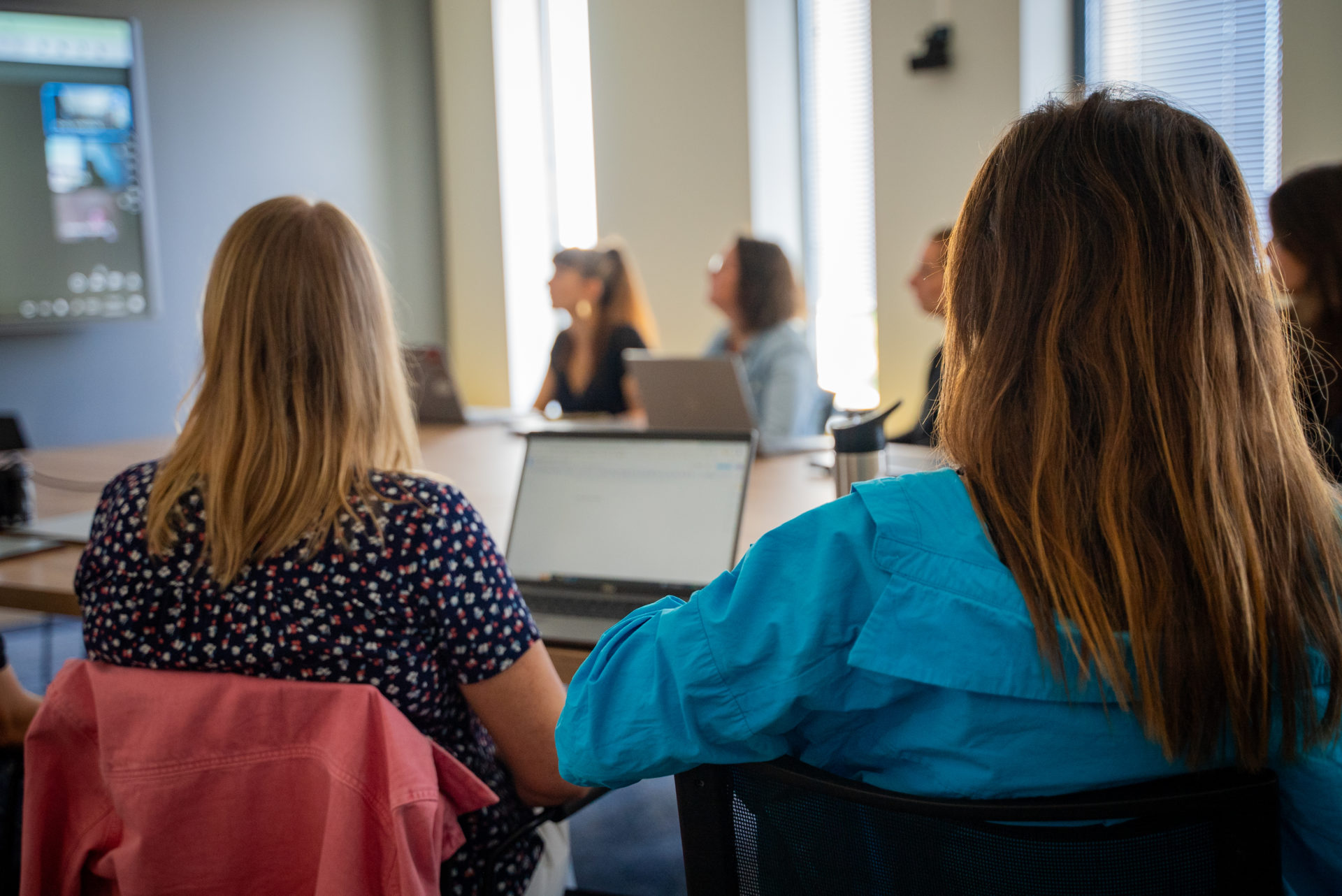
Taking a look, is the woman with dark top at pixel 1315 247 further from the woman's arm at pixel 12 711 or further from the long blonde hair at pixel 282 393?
the woman's arm at pixel 12 711

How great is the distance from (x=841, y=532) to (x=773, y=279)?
322 centimetres

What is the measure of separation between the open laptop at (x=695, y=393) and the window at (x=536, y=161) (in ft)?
10.9

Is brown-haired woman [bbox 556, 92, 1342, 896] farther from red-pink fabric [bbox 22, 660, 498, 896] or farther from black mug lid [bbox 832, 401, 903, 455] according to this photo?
black mug lid [bbox 832, 401, 903, 455]

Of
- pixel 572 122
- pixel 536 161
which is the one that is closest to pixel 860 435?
pixel 572 122

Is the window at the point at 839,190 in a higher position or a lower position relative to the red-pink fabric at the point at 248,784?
higher

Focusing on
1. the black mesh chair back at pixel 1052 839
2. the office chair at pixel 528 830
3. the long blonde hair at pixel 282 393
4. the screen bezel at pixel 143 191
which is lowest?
the office chair at pixel 528 830

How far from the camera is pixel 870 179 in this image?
17.3ft

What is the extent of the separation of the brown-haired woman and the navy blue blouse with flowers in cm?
41

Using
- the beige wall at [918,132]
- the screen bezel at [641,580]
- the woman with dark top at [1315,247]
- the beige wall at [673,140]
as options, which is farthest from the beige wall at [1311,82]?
the screen bezel at [641,580]

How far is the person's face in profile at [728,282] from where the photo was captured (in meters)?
3.96

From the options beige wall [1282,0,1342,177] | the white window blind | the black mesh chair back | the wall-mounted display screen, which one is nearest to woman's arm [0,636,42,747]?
the black mesh chair back

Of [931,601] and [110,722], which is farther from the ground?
[931,601]

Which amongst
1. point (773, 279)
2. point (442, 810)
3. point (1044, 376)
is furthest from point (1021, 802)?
point (773, 279)

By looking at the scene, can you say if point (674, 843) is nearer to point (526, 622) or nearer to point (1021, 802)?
point (526, 622)
